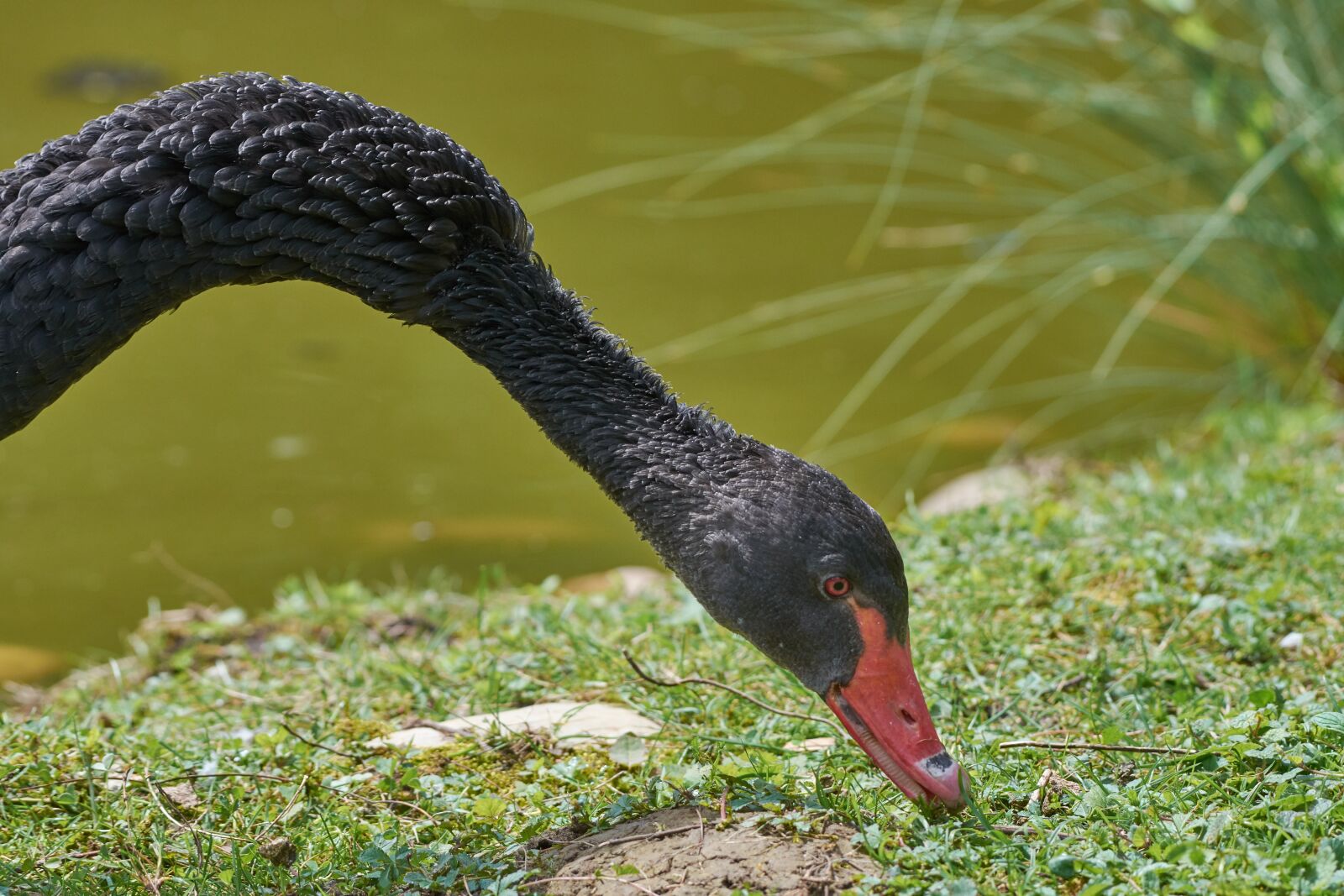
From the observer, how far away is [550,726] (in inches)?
166

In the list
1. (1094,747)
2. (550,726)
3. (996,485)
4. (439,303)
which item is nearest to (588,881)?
(550,726)

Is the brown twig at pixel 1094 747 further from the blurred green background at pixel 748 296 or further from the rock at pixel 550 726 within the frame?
the blurred green background at pixel 748 296

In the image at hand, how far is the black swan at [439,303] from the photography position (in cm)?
351

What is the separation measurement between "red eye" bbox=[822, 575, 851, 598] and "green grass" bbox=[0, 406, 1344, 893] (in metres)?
0.48

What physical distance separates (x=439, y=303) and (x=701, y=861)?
5.43ft

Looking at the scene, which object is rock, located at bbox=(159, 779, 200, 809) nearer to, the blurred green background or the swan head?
the swan head

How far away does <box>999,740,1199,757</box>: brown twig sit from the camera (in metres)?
3.54

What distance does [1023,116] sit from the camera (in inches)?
536

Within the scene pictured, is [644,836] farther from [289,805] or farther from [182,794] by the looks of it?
[182,794]

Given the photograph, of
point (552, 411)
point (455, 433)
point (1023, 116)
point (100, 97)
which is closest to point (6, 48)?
point (100, 97)

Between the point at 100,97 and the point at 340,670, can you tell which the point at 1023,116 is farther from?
the point at 340,670

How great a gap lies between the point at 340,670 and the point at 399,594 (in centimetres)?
103

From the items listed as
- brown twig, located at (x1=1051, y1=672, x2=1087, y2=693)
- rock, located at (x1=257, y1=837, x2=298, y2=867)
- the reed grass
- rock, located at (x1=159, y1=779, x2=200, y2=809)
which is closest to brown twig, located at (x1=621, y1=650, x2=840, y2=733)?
brown twig, located at (x1=1051, y1=672, x2=1087, y2=693)

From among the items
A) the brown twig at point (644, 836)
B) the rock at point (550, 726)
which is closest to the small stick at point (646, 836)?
the brown twig at point (644, 836)
